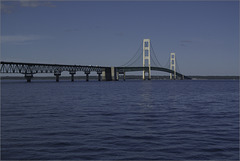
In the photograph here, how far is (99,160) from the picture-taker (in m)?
11.3

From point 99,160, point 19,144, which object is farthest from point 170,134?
point 19,144

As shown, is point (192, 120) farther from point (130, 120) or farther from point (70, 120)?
point (70, 120)

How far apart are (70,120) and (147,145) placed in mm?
8827

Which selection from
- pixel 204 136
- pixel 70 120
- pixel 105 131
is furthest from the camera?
pixel 70 120

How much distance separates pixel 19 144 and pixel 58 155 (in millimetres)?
2717

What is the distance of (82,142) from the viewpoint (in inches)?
554

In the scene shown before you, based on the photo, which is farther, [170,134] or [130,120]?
[130,120]

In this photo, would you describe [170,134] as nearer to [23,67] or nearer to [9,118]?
[9,118]

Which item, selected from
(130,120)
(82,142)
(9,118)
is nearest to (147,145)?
(82,142)

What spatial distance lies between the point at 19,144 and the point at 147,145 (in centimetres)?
525

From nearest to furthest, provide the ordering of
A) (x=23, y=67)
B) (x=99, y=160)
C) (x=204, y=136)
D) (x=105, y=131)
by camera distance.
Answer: (x=99, y=160) < (x=204, y=136) < (x=105, y=131) < (x=23, y=67)

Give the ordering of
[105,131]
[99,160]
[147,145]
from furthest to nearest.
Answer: [105,131]
[147,145]
[99,160]

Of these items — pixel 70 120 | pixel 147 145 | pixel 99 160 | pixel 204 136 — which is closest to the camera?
pixel 99 160

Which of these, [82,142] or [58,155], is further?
[82,142]
